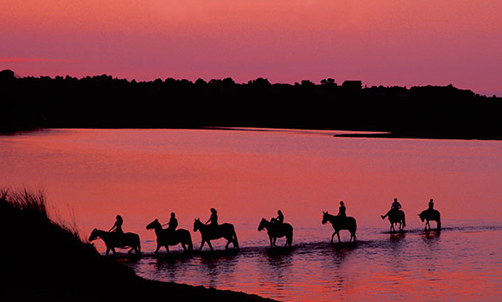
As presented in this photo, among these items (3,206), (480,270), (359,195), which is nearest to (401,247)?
(480,270)

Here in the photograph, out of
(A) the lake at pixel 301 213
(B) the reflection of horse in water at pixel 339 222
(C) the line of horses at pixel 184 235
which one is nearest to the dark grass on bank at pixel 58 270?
(A) the lake at pixel 301 213

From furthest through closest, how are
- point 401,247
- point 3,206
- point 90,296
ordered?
1. point 401,247
2. point 3,206
3. point 90,296

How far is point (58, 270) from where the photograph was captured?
624 inches

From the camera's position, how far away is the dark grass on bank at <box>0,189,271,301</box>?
1499 cm

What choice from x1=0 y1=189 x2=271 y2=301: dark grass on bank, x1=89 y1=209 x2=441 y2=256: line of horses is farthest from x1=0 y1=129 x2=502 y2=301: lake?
x1=0 y1=189 x2=271 y2=301: dark grass on bank

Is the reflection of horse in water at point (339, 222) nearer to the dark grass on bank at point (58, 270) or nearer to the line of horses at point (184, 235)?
the line of horses at point (184, 235)

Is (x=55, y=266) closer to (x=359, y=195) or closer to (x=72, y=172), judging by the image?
(x=359, y=195)

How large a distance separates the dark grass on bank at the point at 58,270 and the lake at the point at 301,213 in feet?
4.33

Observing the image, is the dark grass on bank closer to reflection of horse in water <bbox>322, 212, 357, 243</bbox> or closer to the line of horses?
the line of horses

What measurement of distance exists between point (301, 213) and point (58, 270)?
45.5m

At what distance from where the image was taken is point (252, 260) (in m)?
30.9

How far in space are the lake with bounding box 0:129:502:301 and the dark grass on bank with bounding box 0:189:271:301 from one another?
4.33ft

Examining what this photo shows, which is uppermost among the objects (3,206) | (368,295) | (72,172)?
(72,172)

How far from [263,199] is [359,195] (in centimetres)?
1192
